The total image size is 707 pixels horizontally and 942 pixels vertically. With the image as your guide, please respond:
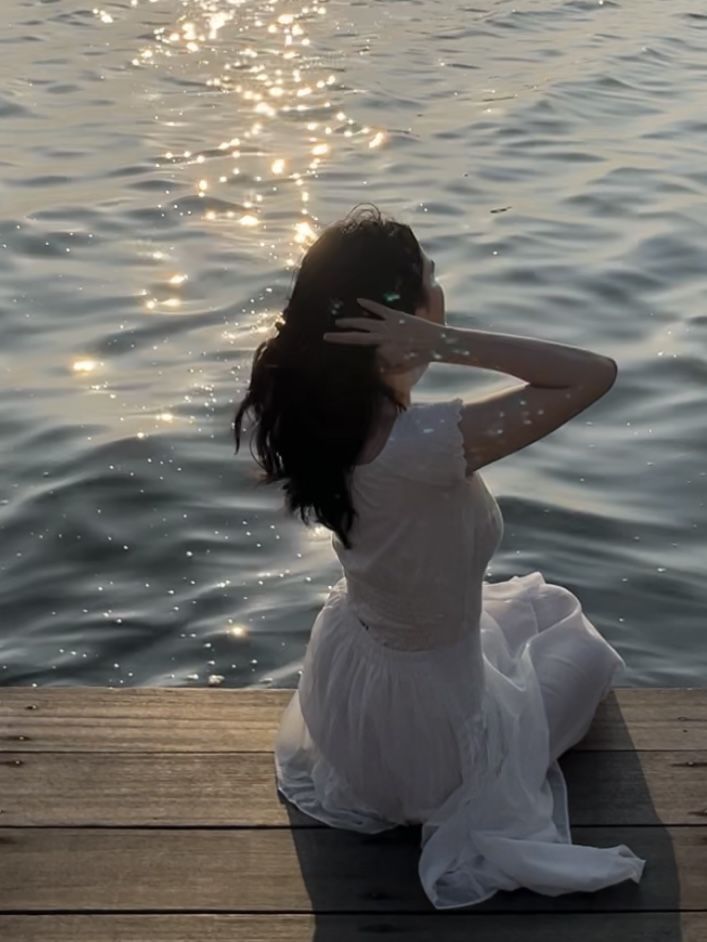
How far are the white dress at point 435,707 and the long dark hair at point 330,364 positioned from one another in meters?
0.07

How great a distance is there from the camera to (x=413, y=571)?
367cm

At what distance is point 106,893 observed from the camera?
3531mm

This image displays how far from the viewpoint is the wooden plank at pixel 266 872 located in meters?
3.49

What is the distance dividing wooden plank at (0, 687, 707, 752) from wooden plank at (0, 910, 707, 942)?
698 millimetres

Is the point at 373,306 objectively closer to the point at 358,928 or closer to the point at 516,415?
the point at 516,415

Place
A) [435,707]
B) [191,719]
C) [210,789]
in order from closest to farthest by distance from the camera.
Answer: [435,707]
[210,789]
[191,719]

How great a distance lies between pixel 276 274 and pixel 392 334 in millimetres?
6130

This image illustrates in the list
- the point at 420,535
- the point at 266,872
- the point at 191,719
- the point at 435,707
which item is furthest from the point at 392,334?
the point at 191,719

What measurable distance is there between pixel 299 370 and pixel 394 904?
1.11 metres

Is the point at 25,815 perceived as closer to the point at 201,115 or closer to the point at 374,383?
the point at 374,383

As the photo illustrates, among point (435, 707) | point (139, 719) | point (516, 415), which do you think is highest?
point (516, 415)

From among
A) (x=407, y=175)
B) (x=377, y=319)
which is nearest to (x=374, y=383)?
(x=377, y=319)

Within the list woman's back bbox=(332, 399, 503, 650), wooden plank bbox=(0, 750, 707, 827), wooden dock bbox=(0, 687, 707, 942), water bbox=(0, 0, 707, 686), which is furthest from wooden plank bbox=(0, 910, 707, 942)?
water bbox=(0, 0, 707, 686)

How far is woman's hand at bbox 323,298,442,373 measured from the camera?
3.37 m
